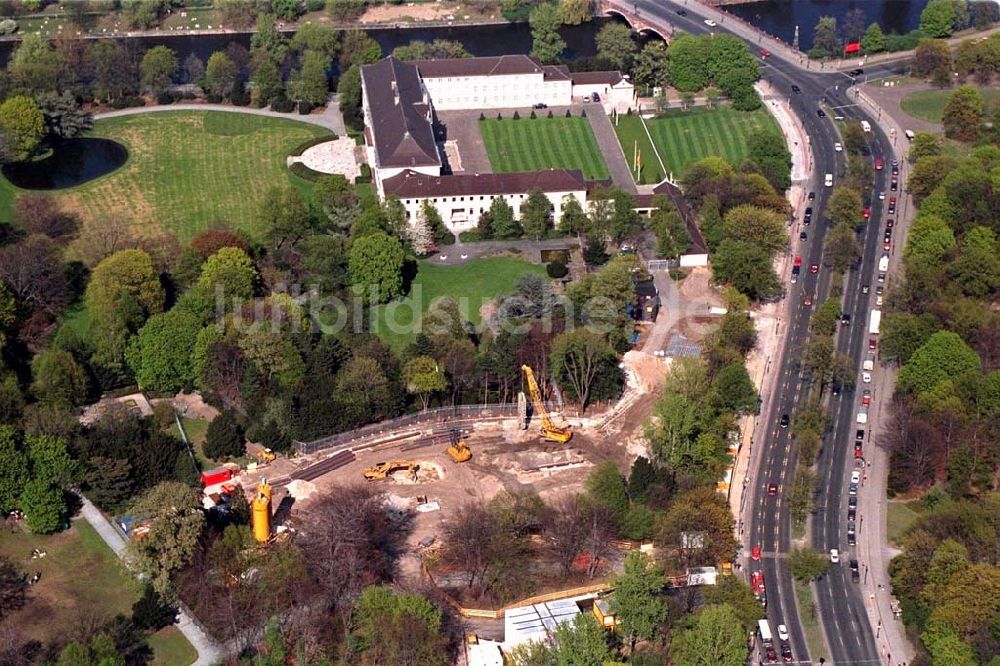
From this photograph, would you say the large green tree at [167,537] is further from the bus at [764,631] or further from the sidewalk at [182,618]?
the bus at [764,631]

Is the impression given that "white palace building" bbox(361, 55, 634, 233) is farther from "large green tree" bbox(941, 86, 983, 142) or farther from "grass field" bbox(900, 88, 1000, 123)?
"large green tree" bbox(941, 86, 983, 142)

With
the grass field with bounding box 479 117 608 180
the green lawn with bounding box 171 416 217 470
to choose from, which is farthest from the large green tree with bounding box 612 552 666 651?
the grass field with bounding box 479 117 608 180

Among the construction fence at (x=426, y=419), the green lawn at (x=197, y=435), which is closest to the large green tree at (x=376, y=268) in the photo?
the construction fence at (x=426, y=419)

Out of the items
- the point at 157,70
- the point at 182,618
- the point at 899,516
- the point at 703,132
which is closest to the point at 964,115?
the point at 703,132

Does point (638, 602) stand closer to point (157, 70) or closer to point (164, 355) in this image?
point (164, 355)

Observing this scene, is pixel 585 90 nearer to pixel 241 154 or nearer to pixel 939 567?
pixel 241 154

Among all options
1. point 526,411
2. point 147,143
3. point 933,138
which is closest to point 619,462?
point 526,411
